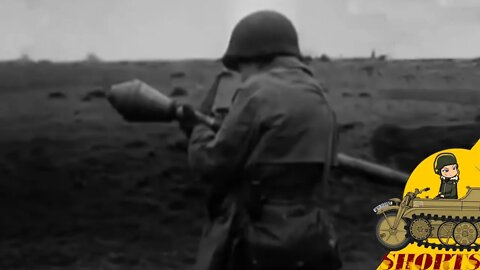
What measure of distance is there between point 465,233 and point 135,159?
6.44ft

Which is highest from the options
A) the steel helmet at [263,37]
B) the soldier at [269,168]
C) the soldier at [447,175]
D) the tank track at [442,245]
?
the steel helmet at [263,37]

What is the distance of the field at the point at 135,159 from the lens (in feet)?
19.4

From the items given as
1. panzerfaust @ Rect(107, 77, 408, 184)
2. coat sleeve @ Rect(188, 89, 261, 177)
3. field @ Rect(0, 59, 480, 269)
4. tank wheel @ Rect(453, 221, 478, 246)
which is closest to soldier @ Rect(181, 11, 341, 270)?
coat sleeve @ Rect(188, 89, 261, 177)

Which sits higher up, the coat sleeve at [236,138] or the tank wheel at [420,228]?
the coat sleeve at [236,138]

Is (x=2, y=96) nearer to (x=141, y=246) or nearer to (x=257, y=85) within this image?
(x=141, y=246)

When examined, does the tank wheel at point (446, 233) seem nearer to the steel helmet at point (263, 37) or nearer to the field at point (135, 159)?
the field at point (135, 159)

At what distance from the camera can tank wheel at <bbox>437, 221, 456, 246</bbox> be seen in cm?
515

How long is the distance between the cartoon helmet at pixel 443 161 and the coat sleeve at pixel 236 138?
203 cm

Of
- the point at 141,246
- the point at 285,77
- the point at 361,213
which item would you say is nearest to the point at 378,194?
the point at 361,213

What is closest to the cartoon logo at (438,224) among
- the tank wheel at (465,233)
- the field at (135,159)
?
the tank wheel at (465,233)

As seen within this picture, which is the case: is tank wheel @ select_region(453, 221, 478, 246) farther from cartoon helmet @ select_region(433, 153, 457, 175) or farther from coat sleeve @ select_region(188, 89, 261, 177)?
coat sleeve @ select_region(188, 89, 261, 177)

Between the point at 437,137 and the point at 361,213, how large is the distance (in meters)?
0.66

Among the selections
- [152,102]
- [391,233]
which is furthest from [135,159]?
[152,102]

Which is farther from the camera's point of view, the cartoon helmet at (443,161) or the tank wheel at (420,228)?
the cartoon helmet at (443,161)
